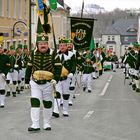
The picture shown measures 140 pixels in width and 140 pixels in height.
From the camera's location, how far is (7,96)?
19922 millimetres

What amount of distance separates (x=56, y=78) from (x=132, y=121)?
2.47 m

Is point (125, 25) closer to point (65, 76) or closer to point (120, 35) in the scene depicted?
point (120, 35)

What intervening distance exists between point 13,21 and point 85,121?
28.3m

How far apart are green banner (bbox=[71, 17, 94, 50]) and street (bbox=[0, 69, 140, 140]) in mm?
5504

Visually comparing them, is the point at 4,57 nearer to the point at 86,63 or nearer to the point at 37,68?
the point at 37,68

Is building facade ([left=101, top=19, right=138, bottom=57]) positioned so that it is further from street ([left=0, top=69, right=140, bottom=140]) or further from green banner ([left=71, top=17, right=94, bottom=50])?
street ([left=0, top=69, right=140, bottom=140])

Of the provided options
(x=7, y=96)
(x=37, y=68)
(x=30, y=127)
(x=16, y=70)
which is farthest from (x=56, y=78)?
(x=16, y=70)

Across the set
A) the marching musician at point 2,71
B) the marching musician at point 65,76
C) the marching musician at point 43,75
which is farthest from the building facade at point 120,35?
the marching musician at point 43,75

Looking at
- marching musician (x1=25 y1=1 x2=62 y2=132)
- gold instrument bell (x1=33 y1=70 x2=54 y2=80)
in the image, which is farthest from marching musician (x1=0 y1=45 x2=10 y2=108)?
gold instrument bell (x1=33 y1=70 x2=54 y2=80)

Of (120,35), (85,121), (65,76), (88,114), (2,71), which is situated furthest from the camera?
(120,35)

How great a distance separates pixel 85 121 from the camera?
41.4 feet

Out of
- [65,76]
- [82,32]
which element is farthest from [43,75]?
[82,32]

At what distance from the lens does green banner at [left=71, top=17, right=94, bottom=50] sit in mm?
23172

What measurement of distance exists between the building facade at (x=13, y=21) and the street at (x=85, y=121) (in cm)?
1824
